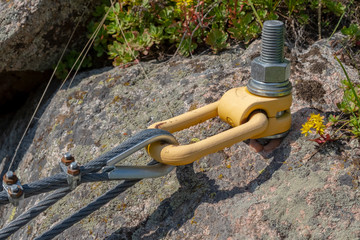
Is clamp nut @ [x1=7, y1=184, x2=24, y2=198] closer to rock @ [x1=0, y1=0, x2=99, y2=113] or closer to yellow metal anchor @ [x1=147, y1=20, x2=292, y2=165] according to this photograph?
yellow metal anchor @ [x1=147, y1=20, x2=292, y2=165]

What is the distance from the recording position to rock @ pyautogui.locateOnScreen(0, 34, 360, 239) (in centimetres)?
203

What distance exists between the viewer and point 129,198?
7.66ft

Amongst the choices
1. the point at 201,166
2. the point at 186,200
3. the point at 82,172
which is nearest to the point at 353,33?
the point at 201,166

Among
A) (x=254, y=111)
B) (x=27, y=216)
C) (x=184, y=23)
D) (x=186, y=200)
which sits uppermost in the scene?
(x=184, y=23)

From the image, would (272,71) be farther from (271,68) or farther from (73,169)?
(73,169)

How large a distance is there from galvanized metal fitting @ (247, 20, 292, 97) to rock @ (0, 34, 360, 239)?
→ 10.3 inches

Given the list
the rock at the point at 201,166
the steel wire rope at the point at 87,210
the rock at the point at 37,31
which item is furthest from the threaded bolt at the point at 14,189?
the rock at the point at 37,31

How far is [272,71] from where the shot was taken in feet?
7.05

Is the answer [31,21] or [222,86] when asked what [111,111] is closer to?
[222,86]

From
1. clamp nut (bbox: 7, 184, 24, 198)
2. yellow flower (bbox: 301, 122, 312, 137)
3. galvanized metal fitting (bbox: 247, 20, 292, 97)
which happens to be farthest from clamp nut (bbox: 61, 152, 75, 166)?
yellow flower (bbox: 301, 122, 312, 137)

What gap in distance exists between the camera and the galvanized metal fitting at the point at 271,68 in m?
2.12

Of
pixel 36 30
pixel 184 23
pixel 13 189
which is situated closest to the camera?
pixel 13 189

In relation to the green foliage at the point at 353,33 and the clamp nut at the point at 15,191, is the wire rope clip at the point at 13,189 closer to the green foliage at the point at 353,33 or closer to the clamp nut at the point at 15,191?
the clamp nut at the point at 15,191

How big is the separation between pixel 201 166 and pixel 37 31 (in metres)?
1.62
